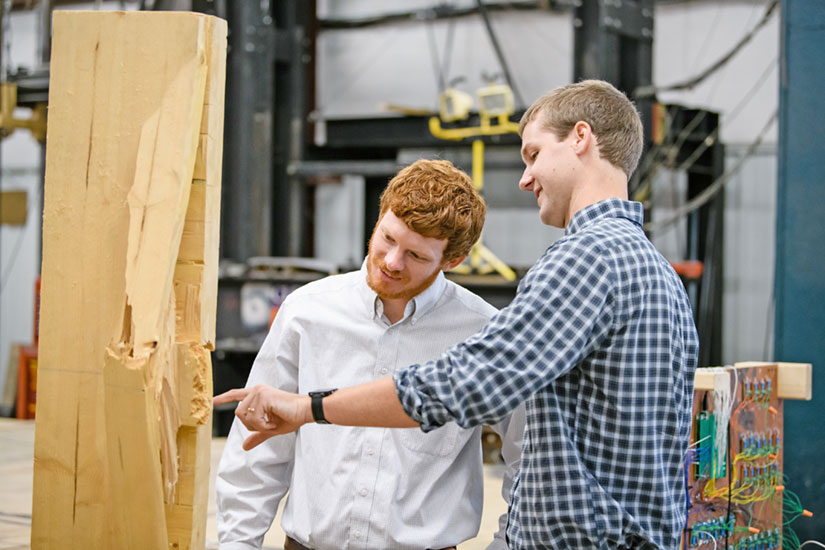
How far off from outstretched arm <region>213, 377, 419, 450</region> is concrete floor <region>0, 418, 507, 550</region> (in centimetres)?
280

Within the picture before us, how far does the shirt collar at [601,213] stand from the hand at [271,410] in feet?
1.84

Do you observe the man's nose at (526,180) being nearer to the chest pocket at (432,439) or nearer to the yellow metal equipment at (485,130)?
the chest pocket at (432,439)

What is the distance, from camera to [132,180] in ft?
5.78

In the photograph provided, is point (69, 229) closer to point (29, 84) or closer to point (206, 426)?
point (206, 426)

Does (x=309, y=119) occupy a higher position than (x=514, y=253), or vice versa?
(x=309, y=119)

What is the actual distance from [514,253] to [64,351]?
28.6ft

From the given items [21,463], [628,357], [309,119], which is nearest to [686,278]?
[309,119]

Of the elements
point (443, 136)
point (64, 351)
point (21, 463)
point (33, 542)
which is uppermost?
point (443, 136)

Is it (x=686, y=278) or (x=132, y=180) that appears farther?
(x=686, y=278)

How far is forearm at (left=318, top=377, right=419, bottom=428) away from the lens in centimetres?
164

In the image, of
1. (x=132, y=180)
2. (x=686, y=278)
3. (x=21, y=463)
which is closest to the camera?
(x=132, y=180)

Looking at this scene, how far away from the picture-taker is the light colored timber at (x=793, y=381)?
13.3 feet

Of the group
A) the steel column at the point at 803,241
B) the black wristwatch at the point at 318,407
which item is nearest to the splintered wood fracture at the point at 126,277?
the black wristwatch at the point at 318,407

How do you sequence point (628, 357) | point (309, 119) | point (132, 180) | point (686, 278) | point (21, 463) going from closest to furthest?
point (628, 357) → point (132, 180) → point (21, 463) → point (686, 278) → point (309, 119)
